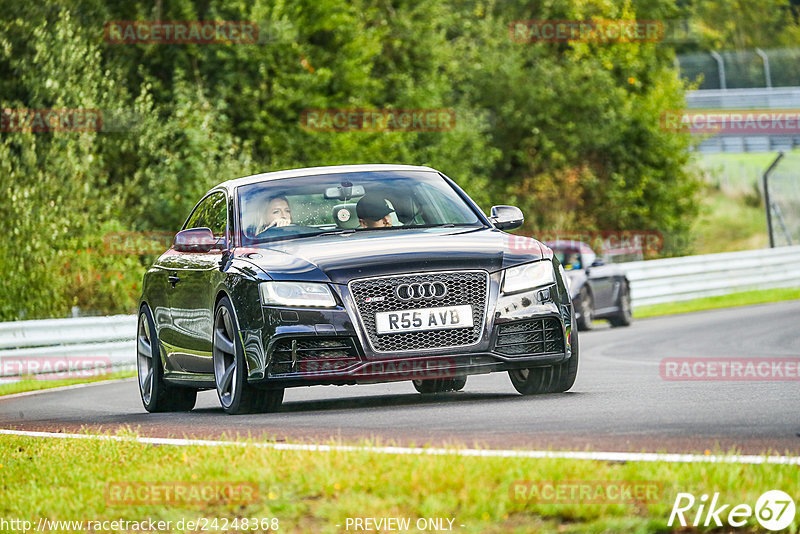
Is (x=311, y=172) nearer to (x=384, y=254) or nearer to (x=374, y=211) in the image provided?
(x=374, y=211)

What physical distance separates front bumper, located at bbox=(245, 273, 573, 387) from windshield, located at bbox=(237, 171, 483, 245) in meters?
1.13

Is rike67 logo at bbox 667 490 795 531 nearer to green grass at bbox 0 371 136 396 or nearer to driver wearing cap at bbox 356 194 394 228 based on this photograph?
driver wearing cap at bbox 356 194 394 228

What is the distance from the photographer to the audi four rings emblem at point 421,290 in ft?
28.7

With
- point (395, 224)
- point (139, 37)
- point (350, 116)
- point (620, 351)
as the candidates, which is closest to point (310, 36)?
point (350, 116)

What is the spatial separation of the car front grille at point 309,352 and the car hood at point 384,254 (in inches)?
14.2

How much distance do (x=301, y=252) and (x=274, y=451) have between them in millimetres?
2594

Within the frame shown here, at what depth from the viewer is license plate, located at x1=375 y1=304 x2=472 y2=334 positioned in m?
8.73

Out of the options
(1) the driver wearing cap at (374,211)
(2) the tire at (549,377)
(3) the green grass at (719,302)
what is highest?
(1) the driver wearing cap at (374,211)

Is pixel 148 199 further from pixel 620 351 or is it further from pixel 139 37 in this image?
pixel 620 351

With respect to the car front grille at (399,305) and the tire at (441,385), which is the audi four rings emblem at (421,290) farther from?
the tire at (441,385)

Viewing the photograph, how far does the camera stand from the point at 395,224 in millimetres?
9977

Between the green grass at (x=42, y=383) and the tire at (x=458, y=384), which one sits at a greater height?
the tire at (x=458, y=384)

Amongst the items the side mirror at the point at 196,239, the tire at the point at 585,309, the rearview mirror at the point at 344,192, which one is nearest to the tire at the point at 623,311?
the tire at the point at 585,309

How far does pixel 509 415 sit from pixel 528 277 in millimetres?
1130
